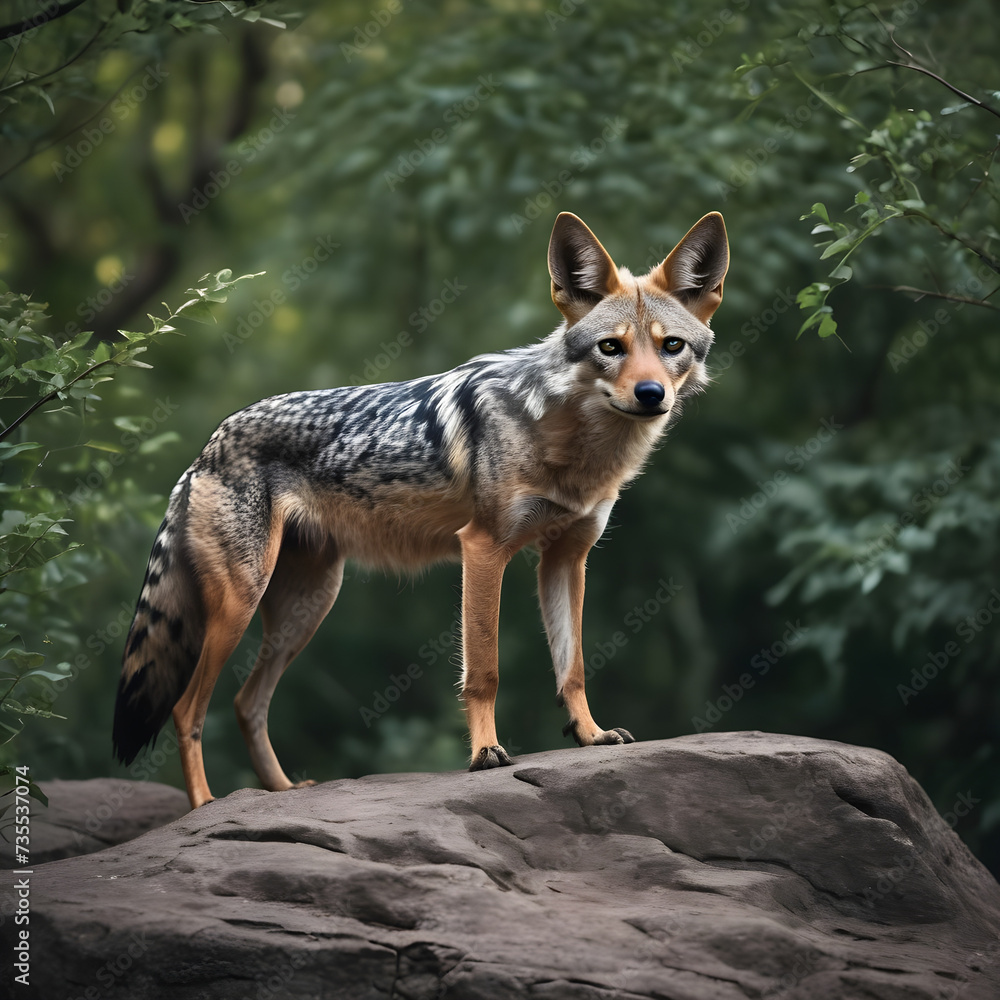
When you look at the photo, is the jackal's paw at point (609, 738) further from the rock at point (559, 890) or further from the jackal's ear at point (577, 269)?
the jackal's ear at point (577, 269)

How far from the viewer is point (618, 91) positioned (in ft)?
27.3

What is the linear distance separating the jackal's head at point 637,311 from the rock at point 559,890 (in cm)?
165

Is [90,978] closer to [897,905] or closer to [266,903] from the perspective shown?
[266,903]

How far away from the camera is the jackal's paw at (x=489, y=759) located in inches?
179

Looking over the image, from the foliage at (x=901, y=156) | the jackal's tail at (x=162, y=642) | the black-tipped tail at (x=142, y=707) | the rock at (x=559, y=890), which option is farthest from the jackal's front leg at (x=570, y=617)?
the black-tipped tail at (x=142, y=707)

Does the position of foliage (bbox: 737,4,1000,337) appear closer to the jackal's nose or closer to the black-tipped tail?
the jackal's nose

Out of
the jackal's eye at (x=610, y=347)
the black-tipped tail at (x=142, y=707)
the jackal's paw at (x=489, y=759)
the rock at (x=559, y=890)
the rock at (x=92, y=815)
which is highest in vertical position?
the jackal's eye at (x=610, y=347)

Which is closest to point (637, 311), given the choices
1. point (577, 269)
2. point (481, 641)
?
point (577, 269)

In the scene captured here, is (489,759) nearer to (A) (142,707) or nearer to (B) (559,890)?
(B) (559,890)

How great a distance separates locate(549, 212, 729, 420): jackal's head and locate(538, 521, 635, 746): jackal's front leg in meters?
0.90

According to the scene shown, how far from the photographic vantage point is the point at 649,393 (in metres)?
4.26

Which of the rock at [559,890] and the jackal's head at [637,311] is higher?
the jackal's head at [637,311]

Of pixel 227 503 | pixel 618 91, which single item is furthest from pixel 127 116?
pixel 227 503

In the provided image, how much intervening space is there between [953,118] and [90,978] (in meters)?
6.76
